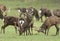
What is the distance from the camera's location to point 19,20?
19.9 meters

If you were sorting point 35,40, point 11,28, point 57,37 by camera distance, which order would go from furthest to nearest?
point 11,28 → point 57,37 → point 35,40

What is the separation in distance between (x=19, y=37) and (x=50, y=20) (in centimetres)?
273

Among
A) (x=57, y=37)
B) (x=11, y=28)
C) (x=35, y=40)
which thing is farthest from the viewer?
(x=11, y=28)

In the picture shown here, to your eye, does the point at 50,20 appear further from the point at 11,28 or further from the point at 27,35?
the point at 11,28

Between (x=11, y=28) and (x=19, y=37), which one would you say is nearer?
(x=19, y=37)

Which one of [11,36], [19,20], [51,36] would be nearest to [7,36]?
[11,36]

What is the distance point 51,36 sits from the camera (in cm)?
1936

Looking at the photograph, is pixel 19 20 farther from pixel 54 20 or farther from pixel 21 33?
pixel 54 20

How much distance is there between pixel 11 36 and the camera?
62.2 feet

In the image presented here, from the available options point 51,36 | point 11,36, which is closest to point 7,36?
point 11,36

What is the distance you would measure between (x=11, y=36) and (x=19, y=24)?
44.7 inches

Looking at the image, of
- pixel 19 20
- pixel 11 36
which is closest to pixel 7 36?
pixel 11 36

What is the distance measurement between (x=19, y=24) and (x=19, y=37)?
1.32 metres

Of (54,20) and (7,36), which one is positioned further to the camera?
(54,20)
